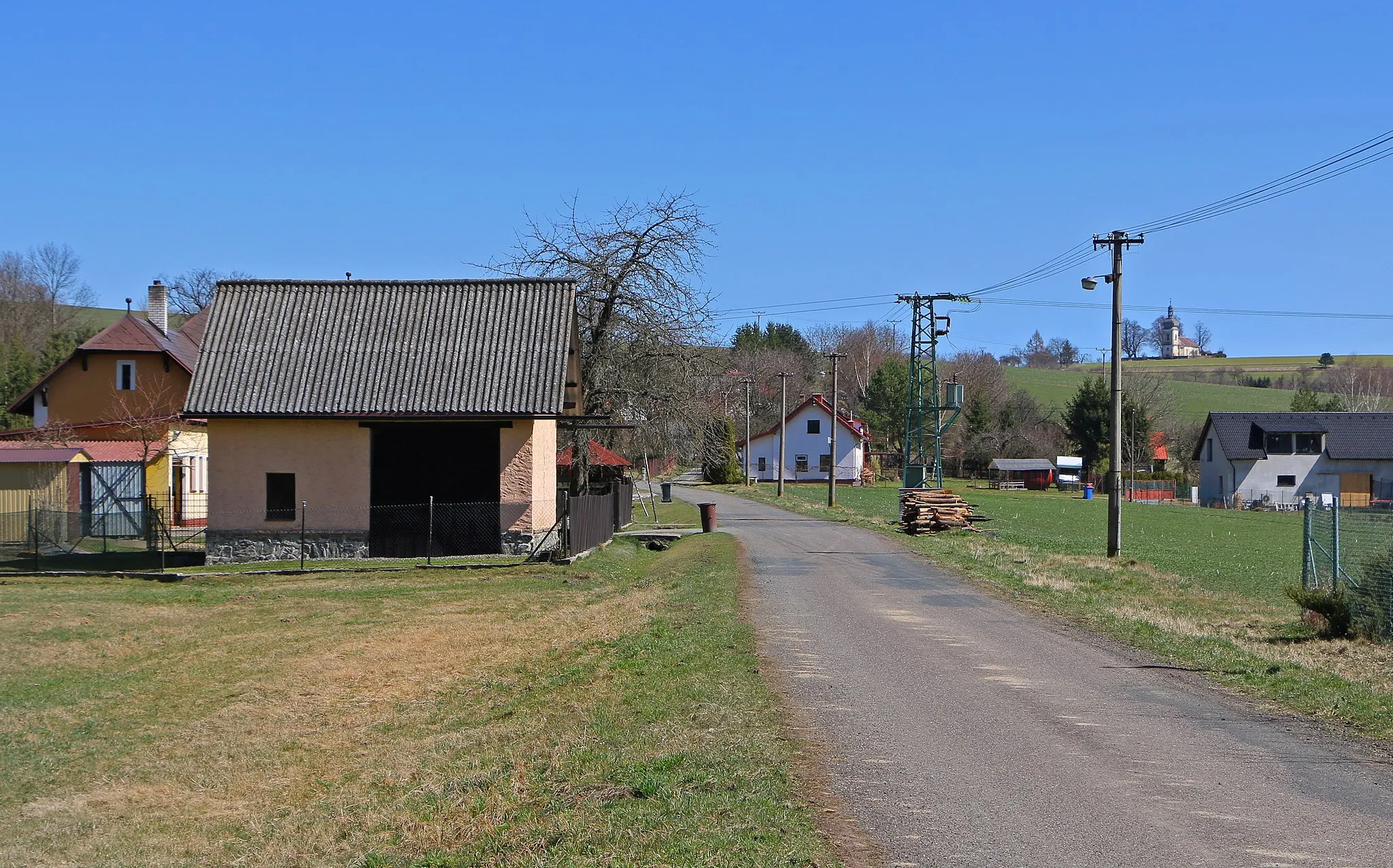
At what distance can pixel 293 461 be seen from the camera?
29312 millimetres

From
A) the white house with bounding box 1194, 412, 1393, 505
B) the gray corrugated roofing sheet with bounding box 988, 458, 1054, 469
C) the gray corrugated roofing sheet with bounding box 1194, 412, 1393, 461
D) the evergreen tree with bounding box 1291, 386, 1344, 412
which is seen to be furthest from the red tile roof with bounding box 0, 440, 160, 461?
the evergreen tree with bounding box 1291, 386, 1344, 412

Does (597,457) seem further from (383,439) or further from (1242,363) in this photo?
(1242,363)

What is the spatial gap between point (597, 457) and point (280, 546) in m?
14.2

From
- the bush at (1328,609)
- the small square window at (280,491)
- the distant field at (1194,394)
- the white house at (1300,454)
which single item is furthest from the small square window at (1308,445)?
the small square window at (280,491)

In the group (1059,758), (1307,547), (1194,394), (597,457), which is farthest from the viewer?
(1194,394)

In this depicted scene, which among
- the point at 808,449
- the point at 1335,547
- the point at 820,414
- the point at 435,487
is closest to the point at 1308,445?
the point at 820,414

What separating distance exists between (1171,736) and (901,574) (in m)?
14.6

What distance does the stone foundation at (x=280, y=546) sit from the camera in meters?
28.7

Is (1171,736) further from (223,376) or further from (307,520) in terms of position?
(223,376)

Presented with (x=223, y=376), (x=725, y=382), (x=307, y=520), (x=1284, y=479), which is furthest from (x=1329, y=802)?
(x=1284, y=479)

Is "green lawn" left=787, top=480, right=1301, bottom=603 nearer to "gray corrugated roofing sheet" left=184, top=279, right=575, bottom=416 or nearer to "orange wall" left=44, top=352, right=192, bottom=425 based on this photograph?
"gray corrugated roofing sheet" left=184, top=279, right=575, bottom=416

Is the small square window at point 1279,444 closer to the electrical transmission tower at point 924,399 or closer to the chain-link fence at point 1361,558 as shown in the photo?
the electrical transmission tower at point 924,399

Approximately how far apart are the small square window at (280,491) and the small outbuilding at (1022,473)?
77112 millimetres

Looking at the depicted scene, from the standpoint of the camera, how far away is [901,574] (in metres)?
24.2
